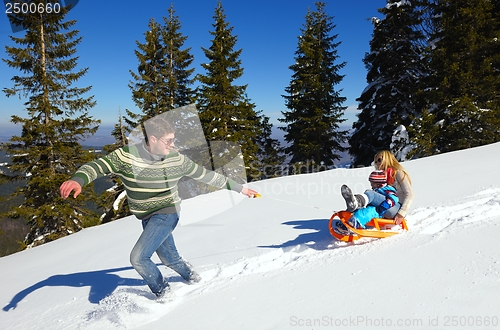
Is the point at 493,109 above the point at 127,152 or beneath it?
above

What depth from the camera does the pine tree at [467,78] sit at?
12602mm

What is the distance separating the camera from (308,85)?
19875mm

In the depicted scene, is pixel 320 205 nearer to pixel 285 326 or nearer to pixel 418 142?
pixel 285 326

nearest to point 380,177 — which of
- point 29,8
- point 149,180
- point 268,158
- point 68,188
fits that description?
point 149,180

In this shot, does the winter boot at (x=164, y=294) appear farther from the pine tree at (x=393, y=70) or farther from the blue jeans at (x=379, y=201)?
the pine tree at (x=393, y=70)

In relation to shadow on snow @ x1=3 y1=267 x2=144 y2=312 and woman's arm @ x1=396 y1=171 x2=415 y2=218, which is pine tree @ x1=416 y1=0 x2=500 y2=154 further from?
shadow on snow @ x1=3 y1=267 x2=144 y2=312

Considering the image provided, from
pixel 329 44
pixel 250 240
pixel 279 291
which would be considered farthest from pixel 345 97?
pixel 279 291

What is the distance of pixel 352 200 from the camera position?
11.8 ft

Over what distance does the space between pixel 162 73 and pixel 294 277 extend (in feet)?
62.0

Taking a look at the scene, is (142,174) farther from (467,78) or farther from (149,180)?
(467,78)

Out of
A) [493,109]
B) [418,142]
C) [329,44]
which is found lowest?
[418,142]

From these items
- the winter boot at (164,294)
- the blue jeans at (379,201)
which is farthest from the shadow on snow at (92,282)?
the blue jeans at (379,201)

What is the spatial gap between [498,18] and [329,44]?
1093 centimetres

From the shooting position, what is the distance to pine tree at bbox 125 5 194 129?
17.8 meters
